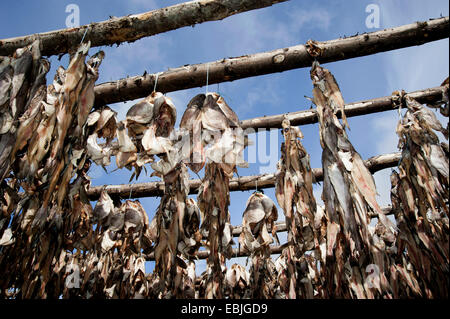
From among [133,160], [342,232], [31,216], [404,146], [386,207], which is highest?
[386,207]

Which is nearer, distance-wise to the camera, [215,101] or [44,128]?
[44,128]

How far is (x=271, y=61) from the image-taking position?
2271 mm

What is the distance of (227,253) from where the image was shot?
336cm

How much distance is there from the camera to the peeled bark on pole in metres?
2.13

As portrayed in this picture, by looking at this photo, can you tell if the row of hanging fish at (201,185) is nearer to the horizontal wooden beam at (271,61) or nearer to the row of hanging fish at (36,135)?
the row of hanging fish at (36,135)

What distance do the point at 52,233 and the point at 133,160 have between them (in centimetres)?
112

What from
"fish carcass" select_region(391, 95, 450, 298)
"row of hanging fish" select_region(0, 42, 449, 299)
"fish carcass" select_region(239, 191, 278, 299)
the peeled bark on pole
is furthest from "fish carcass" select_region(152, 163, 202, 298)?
"fish carcass" select_region(391, 95, 450, 298)

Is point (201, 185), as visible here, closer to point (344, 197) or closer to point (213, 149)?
point (213, 149)

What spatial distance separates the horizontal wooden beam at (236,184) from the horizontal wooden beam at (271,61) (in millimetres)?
1312

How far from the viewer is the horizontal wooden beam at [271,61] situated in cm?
211

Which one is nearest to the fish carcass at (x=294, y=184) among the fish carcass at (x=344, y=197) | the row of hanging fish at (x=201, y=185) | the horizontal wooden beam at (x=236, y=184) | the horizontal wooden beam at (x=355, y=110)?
the row of hanging fish at (x=201, y=185)

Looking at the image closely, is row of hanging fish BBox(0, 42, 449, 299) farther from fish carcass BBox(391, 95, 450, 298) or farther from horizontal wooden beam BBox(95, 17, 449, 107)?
horizontal wooden beam BBox(95, 17, 449, 107)

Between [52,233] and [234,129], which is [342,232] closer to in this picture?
[234,129]
